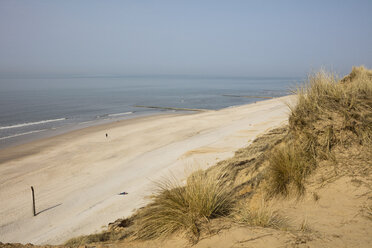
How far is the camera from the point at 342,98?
5.08 metres

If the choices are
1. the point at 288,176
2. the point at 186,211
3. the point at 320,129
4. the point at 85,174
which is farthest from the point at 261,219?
the point at 85,174

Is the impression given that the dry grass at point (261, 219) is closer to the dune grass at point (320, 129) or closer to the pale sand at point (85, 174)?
the dune grass at point (320, 129)

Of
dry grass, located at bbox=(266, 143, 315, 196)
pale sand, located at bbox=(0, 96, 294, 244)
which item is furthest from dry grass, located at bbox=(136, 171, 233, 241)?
pale sand, located at bbox=(0, 96, 294, 244)

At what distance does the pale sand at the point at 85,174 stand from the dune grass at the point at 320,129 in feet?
4.27

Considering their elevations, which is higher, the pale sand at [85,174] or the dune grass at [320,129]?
the dune grass at [320,129]

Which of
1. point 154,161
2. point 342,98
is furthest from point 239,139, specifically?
point 342,98

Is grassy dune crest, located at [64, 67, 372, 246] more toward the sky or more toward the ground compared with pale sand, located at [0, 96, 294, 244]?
more toward the sky

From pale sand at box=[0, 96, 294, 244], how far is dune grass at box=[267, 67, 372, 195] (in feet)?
4.27

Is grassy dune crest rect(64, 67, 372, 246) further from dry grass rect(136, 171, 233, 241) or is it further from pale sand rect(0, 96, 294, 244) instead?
pale sand rect(0, 96, 294, 244)

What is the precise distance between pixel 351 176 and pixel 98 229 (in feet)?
17.9

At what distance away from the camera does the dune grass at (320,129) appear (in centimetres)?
460

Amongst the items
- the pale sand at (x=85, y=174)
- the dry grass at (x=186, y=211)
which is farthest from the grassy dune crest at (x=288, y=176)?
the pale sand at (x=85, y=174)

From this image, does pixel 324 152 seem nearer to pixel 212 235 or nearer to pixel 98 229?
pixel 212 235

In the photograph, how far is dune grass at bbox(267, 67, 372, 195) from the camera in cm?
460
